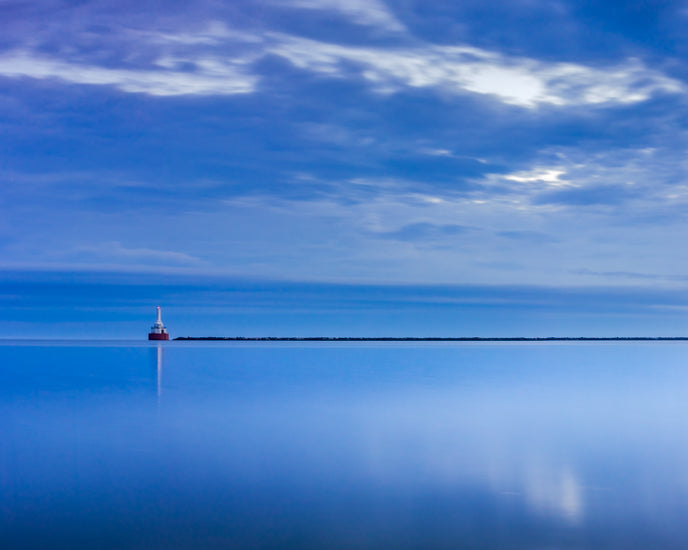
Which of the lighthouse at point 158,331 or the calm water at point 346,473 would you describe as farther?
the lighthouse at point 158,331

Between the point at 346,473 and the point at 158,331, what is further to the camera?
the point at 158,331

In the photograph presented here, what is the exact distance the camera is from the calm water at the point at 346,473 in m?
7.05

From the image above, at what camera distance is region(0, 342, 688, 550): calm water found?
705cm

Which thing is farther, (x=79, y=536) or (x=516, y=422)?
(x=516, y=422)

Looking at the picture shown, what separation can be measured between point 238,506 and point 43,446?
6.30 m

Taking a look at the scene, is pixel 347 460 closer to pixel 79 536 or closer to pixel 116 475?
pixel 116 475

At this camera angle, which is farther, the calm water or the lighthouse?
the lighthouse

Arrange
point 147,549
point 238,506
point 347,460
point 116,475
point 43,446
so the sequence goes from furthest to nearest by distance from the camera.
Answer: point 43,446 → point 347,460 → point 116,475 → point 238,506 → point 147,549

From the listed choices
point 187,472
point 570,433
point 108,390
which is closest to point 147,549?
point 187,472

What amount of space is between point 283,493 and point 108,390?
1810cm

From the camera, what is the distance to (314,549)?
6477mm

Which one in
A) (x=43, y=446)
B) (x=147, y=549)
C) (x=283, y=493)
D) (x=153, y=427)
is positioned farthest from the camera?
(x=153, y=427)

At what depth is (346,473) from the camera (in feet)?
33.1

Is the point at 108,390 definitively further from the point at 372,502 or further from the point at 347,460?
the point at 372,502
